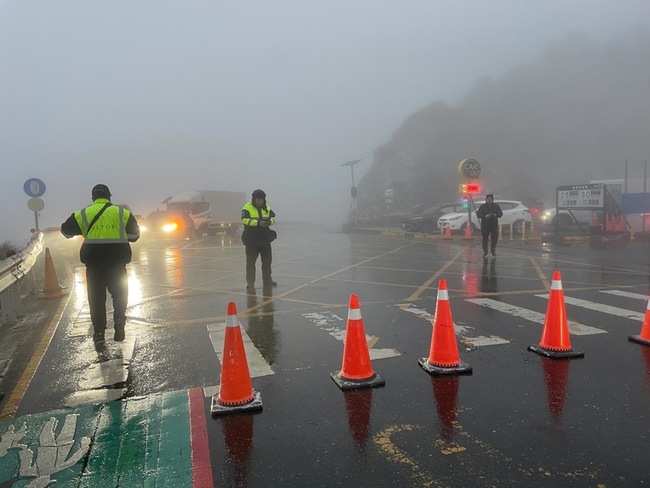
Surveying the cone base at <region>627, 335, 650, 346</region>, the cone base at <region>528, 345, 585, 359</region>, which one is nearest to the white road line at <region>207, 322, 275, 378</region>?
the cone base at <region>528, 345, 585, 359</region>

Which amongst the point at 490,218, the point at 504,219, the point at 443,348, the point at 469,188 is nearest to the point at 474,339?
the point at 443,348

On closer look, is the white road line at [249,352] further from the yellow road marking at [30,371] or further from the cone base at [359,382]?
the yellow road marking at [30,371]

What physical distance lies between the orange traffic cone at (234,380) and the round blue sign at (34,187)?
1944 cm

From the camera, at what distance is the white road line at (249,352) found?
4.88 m

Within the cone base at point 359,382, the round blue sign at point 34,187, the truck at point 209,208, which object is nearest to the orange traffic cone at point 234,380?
the cone base at point 359,382

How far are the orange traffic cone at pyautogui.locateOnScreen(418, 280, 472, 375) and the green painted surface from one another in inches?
94.5

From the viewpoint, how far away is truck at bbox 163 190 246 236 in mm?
28297

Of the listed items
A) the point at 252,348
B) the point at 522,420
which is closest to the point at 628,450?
the point at 522,420

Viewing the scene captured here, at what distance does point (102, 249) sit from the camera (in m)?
5.95

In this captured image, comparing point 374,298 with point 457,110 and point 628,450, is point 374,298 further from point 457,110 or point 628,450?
point 457,110

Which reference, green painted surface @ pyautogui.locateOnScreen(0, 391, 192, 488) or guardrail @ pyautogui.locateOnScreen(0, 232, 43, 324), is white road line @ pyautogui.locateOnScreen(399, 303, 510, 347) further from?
guardrail @ pyautogui.locateOnScreen(0, 232, 43, 324)

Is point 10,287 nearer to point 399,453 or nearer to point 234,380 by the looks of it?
point 234,380

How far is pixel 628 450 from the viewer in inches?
124

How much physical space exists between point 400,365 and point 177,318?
3960mm
